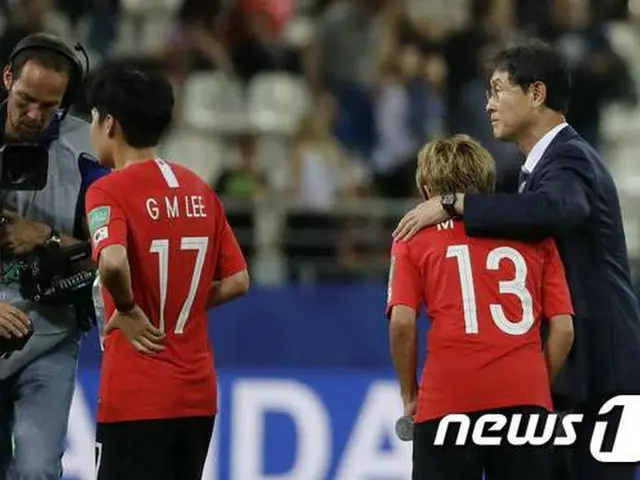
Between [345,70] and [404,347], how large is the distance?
7.54 metres

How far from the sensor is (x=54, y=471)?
6.18 m

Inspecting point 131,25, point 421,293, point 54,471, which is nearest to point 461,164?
point 421,293

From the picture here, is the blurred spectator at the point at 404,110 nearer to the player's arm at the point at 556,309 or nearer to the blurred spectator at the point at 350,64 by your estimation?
the blurred spectator at the point at 350,64

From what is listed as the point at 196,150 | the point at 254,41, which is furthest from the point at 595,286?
the point at 254,41

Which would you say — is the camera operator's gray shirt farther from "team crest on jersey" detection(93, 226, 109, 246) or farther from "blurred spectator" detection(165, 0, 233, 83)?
"blurred spectator" detection(165, 0, 233, 83)

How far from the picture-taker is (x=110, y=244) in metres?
5.60

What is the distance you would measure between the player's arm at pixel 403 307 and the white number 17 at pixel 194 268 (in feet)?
2.13

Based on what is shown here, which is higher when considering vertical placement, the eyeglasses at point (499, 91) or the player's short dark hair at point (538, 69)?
the player's short dark hair at point (538, 69)

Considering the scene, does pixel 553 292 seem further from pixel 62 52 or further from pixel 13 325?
pixel 62 52

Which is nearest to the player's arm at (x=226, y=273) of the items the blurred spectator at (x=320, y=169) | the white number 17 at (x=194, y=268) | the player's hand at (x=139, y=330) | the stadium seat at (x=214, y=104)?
the white number 17 at (x=194, y=268)

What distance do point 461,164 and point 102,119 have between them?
1.19 metres

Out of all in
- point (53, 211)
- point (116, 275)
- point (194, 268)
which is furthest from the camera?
point (53, 211)

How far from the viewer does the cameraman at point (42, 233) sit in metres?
6.17

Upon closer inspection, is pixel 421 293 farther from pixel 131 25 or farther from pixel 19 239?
pixel 131 25
